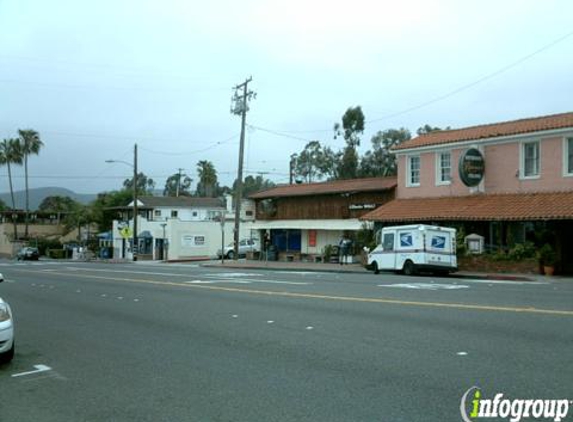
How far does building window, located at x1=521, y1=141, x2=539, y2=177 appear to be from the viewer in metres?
28.2

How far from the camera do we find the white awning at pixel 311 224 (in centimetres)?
3800

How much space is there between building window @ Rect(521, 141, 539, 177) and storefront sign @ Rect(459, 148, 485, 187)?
1929 mm

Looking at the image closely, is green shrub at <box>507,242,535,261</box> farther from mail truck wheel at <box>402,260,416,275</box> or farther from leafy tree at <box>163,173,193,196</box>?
leafy tree at <box>163,173,193,196</box>

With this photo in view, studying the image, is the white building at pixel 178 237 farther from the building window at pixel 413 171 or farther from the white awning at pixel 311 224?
the building window at pixel 413 171

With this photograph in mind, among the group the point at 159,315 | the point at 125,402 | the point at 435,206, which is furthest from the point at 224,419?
the point at 435,206

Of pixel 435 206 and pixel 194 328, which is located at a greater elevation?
pixel 435 206

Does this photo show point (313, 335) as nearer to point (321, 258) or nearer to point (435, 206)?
point (435, 206)

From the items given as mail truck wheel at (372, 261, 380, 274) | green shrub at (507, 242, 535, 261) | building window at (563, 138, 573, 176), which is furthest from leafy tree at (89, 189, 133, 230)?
building window at (563, 138, 573, 176)

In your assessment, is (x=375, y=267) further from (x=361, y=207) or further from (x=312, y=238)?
(x=312, y=238)

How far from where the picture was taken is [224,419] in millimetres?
5793

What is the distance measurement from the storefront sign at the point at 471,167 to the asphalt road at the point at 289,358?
49.0 ft

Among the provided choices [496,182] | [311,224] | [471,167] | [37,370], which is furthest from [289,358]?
[311,224]

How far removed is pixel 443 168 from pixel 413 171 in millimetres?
2082

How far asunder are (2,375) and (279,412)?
4.01 m
